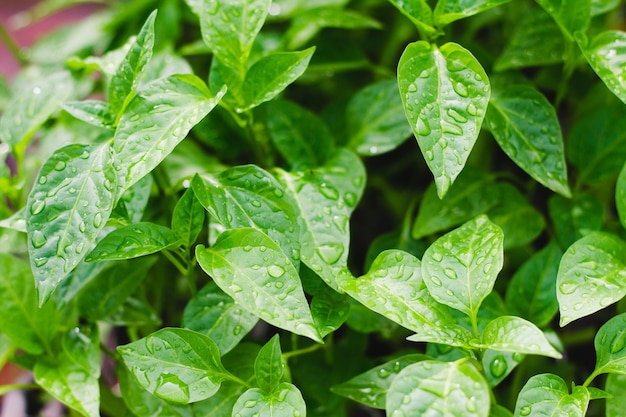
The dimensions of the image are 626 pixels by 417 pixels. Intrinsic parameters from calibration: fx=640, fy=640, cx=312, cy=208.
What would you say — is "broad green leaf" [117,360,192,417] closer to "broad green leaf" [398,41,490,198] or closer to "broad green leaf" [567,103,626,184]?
"broad green leaf" [398,41,490,198]

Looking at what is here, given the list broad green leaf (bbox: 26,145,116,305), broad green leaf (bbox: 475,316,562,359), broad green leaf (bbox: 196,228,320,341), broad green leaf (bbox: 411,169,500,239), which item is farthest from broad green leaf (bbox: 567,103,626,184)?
broad green leaf (bbox: 26,145,116,305)

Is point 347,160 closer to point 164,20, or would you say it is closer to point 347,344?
point 347,344

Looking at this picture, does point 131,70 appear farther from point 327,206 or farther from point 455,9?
point 455,9

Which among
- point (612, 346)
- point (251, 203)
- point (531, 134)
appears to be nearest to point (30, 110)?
point (251, 203)

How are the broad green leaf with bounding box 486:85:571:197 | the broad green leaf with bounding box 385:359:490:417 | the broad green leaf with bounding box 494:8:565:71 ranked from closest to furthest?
the broad green leaf with bounding box 385:359:490:417 → the broad green leaf with bounding box 486:85:571:197 → the broad green leaf with bounding box 494:8:565:71

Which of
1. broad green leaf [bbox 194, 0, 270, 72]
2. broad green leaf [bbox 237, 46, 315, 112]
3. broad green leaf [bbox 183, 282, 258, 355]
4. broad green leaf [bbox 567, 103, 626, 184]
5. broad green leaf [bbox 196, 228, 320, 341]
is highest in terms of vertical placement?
broad green leaf [bbox 194, 0, 270, 72]

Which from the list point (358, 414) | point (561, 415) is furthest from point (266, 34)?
point (561, 415)
